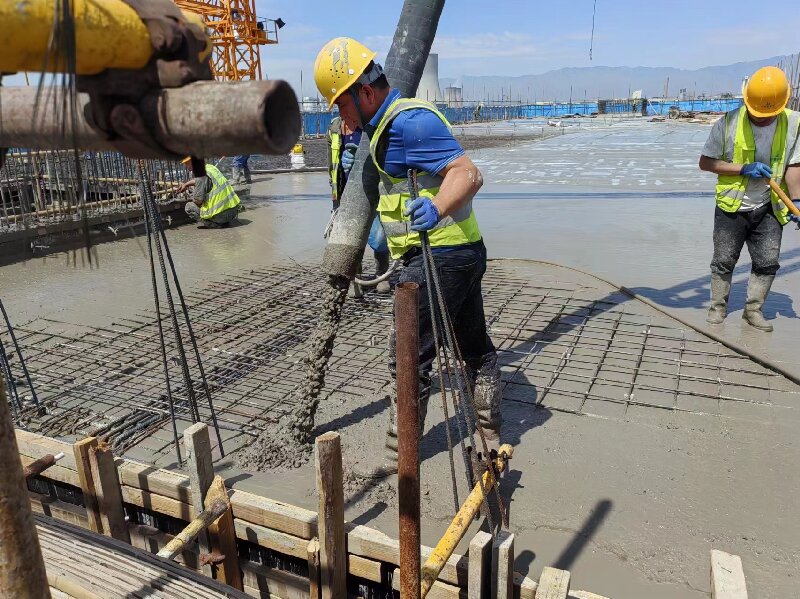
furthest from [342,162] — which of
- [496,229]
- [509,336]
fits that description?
[496,229]

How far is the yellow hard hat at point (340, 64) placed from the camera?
8.64 ft

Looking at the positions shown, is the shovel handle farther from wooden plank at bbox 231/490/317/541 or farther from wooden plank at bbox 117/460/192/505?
wooden plank at bbox 117/460/192/505

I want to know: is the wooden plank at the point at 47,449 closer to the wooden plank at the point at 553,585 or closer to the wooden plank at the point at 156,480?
the wooden plank at the point at 156,480

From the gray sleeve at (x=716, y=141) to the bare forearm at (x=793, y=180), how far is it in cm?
46

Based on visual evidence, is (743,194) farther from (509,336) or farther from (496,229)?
(496,229)

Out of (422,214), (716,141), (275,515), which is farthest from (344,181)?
(275,515)

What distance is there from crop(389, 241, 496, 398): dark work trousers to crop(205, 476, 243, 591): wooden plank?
926mm

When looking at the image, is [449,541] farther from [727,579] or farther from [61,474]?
[61,474]

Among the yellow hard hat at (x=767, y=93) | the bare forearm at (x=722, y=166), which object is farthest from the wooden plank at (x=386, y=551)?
the yellow hard hat at (x=767, y=93)

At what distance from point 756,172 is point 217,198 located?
6.90 m

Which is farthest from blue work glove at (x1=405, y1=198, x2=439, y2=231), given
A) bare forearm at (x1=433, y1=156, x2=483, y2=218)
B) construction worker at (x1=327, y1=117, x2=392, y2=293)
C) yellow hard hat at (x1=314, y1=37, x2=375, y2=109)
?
construction worker at (x1=327, y1=117, x2=392, y2=293)

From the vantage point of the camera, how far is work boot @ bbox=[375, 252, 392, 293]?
5820mm

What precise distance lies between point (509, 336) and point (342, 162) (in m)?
1.89

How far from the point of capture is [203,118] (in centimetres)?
103
